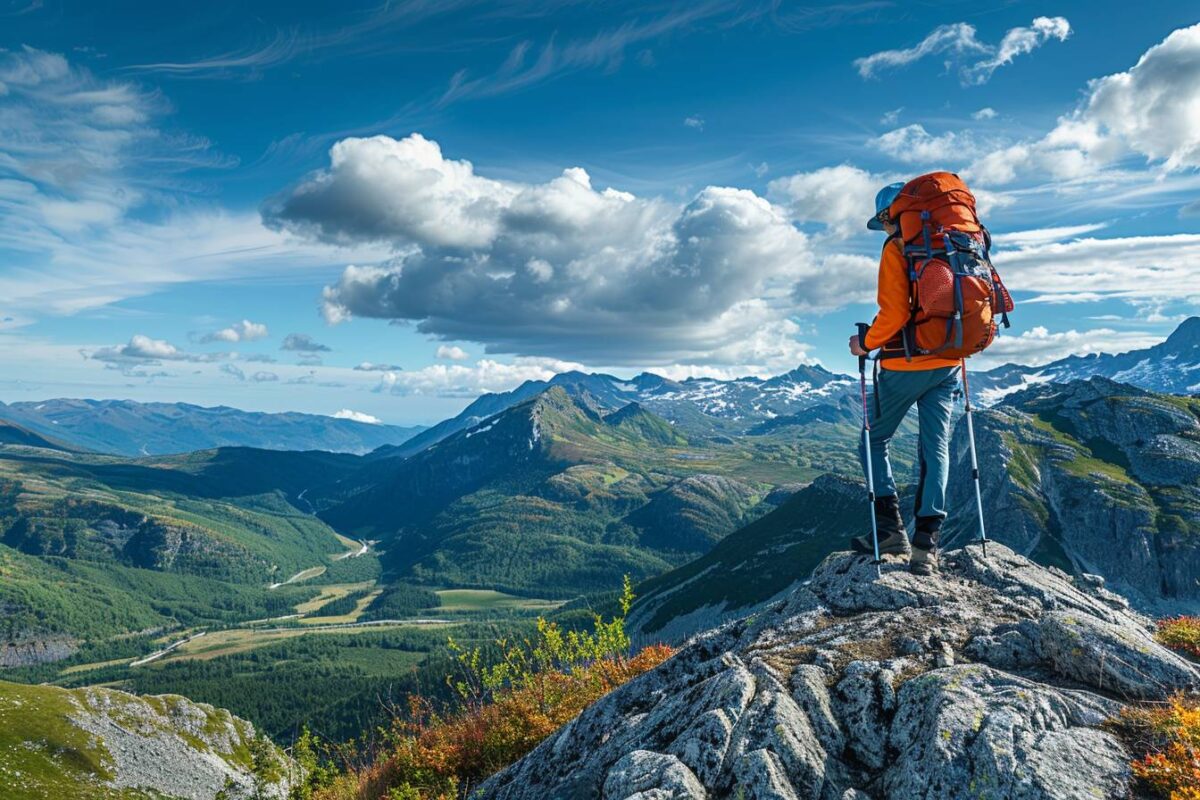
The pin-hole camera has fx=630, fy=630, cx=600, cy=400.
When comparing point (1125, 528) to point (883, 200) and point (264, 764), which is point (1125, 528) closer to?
point (883, 200)

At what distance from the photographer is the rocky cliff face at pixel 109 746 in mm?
95438

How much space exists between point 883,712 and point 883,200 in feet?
26.6

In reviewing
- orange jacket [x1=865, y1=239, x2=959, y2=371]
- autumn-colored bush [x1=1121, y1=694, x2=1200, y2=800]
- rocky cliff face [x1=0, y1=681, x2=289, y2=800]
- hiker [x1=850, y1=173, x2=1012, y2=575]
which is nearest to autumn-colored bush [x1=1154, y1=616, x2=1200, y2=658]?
hiker [x1=850, y1=173, x2=1012, y2=575]

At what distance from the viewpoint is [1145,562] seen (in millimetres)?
168750

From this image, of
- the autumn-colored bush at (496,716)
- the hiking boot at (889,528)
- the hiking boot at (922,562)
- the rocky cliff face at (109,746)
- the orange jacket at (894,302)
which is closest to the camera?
the orange jacket at (894,302)

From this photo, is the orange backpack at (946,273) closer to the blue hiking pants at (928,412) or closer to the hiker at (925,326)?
the hiker at (925,326)

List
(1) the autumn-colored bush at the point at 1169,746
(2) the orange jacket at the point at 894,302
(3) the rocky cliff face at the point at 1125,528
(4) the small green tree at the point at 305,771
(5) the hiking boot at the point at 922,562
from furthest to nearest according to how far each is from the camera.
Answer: (3) the rocky cliff face at the point at 1125,528
(4) the small green tree at the point at 305,771
(5) the hiking boot at the point at 922,562
(2) the orange jacket at the point at 894,302
(1) the autumn-colored bush at the point at 1169,746

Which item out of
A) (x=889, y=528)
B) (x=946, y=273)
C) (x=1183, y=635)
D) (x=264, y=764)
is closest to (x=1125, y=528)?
(x=1183, y=635)

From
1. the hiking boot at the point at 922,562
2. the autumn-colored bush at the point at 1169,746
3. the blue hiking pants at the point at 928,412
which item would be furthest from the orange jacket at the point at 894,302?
the autumn-colored bush at the point at 1169,746

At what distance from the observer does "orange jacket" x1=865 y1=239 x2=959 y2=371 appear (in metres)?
9.88

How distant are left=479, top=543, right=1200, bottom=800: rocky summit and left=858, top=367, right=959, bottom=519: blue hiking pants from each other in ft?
5.93

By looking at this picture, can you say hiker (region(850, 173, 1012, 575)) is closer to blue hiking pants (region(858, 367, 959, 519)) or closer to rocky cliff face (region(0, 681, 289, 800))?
blue hiking pants (region(858, 367, 959, 519))

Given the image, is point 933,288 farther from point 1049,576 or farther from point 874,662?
point 1049,576

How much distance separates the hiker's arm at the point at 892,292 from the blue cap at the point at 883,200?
2.81ft
